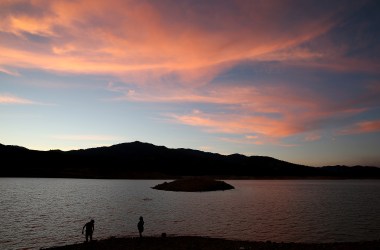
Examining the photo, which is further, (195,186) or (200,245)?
(195,186)

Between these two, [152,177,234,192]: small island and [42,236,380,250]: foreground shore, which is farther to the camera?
[152,177,234,192]: small island

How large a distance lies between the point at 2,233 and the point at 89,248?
19.8m

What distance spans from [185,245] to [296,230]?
21.7m

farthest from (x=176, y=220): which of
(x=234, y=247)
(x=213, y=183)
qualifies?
(x=213, y=183)

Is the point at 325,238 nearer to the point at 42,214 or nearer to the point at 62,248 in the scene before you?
the point at 62,248

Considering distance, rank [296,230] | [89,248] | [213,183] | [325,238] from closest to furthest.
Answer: [89,248] < [325,238] < [296,230] < [213,183]

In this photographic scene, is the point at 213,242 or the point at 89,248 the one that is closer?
the point at 89,248

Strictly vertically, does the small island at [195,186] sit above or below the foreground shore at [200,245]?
above

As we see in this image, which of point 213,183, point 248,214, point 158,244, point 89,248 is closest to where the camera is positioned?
point 89,248

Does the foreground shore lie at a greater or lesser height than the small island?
lesser

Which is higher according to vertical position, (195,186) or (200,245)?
(195,186)

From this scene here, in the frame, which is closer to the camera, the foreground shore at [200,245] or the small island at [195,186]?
the foreground shore at [200,245]

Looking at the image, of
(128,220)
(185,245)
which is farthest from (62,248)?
(128,220)

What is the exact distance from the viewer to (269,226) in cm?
5288
